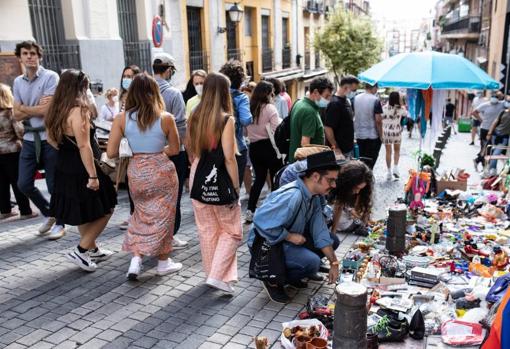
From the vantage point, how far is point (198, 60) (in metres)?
15.5

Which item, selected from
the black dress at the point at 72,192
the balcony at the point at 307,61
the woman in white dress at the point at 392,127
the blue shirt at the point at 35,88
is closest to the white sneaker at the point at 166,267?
the black dress at the point at 72,192

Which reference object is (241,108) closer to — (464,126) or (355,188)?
(355,188)

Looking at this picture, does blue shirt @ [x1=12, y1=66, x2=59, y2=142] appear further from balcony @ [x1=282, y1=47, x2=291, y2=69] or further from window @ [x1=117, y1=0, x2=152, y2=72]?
balcony @ [x1=282, y1=47, x2=291, y2=69]

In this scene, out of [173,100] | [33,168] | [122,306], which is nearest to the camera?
[122,306]

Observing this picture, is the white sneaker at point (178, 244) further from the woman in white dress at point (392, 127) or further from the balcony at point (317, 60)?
the balcony at point (317, 60)

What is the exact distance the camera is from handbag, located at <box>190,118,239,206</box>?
13.1ft

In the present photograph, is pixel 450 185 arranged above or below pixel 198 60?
A: below

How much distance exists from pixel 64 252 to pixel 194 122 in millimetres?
2107

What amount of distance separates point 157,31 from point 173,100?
Answer: 25.8 feet

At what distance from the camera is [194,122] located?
4.07 metres

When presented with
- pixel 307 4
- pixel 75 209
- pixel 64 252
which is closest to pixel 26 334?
pixel 75 209

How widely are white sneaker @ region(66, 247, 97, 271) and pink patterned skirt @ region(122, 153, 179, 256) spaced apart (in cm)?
42

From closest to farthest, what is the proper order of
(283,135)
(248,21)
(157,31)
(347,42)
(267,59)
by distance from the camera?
(283,135) < (157,31) < (248,21) < (267,59) < (347,42)

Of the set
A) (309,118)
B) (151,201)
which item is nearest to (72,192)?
(151,201)
